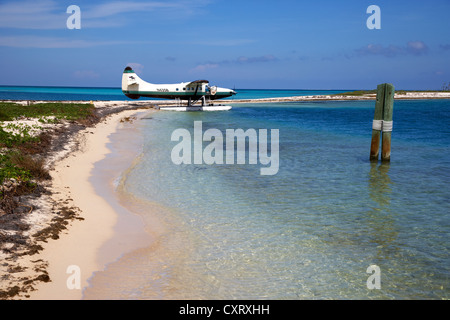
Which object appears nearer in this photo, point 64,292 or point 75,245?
point 64,292

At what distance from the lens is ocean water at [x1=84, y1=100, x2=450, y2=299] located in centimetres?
599

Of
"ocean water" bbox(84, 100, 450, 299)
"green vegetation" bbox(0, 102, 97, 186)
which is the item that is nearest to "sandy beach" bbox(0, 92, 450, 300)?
"ocean water" bbox(84, 100, 450, 299)

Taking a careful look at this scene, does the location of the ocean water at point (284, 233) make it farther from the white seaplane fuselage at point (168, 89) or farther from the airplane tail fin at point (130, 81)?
the airplane tail fin at point (130, 81)

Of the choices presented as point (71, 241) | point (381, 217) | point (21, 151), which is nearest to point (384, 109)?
point (381, 217)

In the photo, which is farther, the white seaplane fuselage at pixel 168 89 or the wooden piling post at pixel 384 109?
the white seaplane fuselage at pixel 168 89

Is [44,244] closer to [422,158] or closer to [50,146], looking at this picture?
[50,146]

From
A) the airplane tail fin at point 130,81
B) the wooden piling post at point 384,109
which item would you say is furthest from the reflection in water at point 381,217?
the airplane tail fin at point 130,81

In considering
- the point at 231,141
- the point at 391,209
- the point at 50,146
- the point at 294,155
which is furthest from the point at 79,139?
the point at 391,209

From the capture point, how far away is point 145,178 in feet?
43.8

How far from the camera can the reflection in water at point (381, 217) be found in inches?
302

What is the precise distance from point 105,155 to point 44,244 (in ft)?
35.4

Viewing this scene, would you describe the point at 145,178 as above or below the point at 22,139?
below

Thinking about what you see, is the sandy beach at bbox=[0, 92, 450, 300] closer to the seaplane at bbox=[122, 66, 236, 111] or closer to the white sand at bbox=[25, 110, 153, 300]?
the white sand at bbox=[25, 110, 153, 300]

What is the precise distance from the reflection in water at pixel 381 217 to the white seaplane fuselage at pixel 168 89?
126ft
